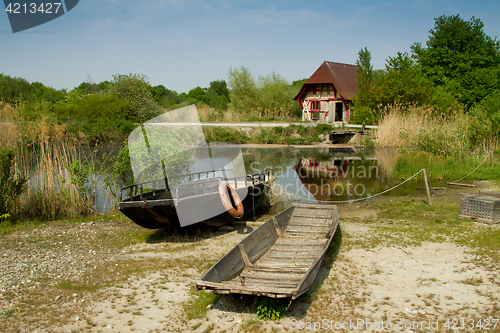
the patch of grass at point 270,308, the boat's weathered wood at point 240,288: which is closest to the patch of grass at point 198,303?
the boat's weathered wood at point 240,288

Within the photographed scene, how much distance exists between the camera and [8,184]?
8.84m

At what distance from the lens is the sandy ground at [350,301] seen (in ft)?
15.3

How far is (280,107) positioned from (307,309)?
38063mm

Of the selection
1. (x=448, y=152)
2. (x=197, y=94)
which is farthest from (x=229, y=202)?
(x=197, y=94)

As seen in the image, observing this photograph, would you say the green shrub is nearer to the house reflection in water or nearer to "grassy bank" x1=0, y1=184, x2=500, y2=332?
"grassy bank" x1=0, y1=184, x2=500, y2=332

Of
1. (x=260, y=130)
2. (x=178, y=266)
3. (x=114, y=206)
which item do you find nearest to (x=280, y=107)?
(x=260, y=130)

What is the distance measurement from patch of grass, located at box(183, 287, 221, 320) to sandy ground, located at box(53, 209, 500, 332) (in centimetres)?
8

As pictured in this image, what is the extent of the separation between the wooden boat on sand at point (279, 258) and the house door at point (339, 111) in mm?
32379

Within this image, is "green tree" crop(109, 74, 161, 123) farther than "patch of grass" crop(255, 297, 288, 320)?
Yes

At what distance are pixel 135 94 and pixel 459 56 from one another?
1277 inches

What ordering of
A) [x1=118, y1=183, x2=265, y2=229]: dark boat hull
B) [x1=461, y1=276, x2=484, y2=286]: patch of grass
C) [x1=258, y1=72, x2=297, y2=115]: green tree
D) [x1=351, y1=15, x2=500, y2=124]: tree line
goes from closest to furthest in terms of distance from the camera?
[x1=461, y1=276, x2=484, y2=286]: patch of grass < [x1=118, y1=183, x2=265, y2=229]: dark boat hull < [x1=351, y1=15, x2=500, y2=124]: tree line < [x1=258, y1=72, x2=297, y2=115]: green tree

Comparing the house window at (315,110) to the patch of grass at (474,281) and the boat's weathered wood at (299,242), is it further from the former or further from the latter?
the patch of grass at (474,281)

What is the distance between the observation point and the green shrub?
8.67 meters

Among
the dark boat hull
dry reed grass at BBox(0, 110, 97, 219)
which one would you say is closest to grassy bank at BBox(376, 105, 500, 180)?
the dark boat hull
